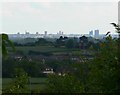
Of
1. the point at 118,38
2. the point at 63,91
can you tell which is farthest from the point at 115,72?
the point at 63,91

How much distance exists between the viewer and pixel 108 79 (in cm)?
486

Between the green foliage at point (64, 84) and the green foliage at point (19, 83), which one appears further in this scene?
the green foliage at point (64, 84)

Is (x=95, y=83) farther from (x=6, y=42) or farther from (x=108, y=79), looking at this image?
(x=6, y=42)

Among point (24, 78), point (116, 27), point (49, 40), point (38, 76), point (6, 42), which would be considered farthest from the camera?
point (49, 40)

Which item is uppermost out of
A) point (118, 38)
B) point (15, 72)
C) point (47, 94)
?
point (118, 38)

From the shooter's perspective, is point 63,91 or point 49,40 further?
point 49,40

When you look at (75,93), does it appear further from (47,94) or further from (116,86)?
(116,86)

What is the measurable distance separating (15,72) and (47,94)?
124 cm

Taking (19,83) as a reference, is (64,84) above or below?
below

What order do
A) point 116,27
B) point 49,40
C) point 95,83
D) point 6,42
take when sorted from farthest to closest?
point 49,40, point 95,83, point 116,27, point 6,42

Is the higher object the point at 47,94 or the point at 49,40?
the point at 49,40

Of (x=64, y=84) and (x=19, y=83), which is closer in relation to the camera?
(x=19, y=83)

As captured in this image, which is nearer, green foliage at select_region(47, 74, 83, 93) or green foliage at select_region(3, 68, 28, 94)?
green foliage at select_region(3, 68, 28, 94)

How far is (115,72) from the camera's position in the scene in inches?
184
